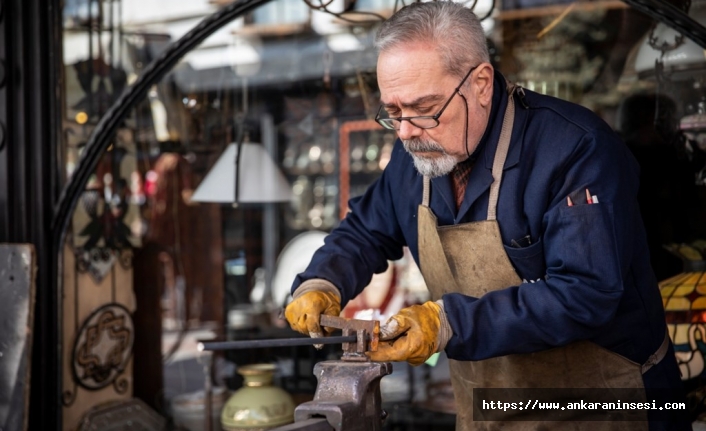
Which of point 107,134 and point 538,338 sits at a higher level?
point 107,134

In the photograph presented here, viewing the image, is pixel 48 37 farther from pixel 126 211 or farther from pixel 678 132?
pixel 678 132

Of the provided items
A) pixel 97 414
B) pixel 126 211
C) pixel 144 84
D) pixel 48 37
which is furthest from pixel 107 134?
pixel 97 414

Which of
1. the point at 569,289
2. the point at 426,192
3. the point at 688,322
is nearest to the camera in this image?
the point at 569,289

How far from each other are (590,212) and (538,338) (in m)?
0.31

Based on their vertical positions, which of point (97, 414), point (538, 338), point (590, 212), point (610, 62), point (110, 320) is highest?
point (610, 62)

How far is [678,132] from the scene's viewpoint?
3.29 meters

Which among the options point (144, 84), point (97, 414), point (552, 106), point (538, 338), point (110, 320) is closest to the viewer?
point (538, 338)

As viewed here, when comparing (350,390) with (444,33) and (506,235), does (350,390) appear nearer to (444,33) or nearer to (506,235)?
(506,235)

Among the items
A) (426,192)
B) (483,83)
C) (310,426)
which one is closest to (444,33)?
(483,83)

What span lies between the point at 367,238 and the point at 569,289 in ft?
2.53

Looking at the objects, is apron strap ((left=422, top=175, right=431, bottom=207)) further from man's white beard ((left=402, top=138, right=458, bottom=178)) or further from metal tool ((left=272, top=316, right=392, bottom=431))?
metal tool ((left=272, top=316, right=392, bottom=431))

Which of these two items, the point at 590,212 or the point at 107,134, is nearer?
the point at 590,212

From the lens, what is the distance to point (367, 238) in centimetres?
260

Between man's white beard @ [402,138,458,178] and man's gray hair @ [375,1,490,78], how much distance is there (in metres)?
0.18
